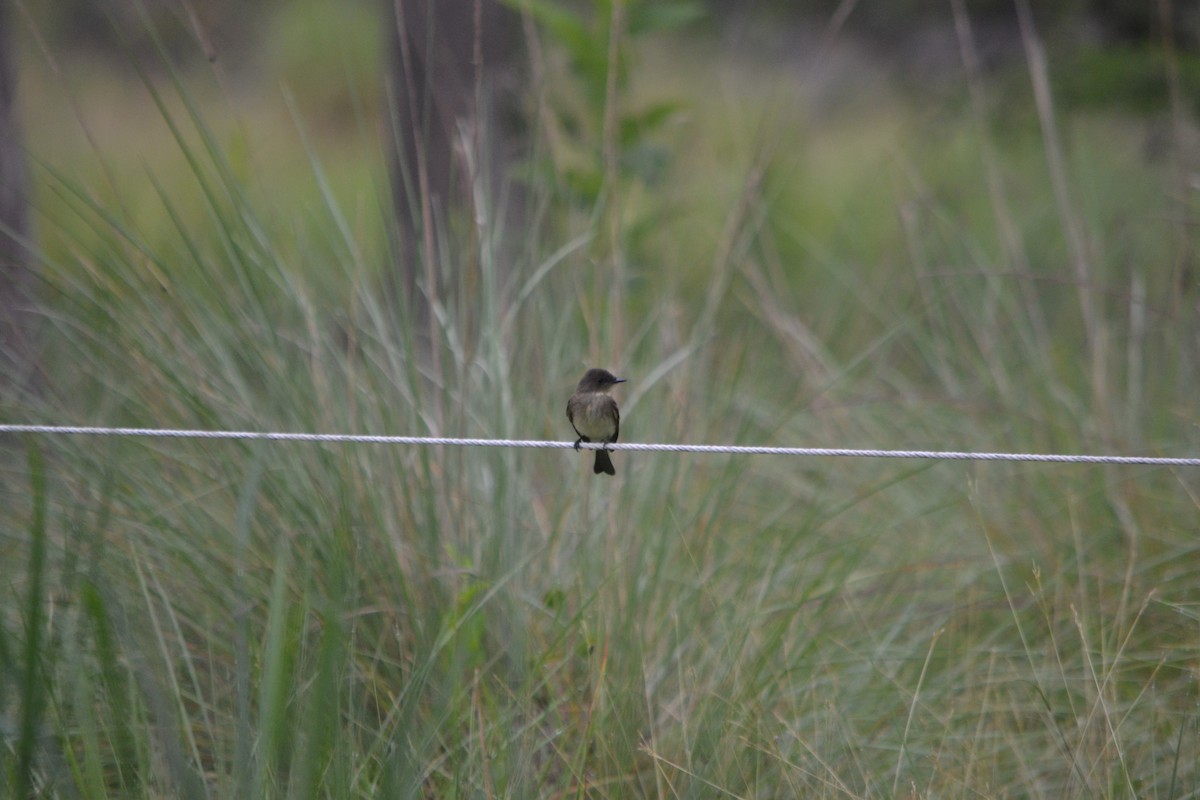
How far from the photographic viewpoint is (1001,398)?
14.6 ft

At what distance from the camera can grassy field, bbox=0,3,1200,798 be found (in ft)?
8.07

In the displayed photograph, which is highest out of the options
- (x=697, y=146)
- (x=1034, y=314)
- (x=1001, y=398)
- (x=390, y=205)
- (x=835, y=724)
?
(x=697, y=146)

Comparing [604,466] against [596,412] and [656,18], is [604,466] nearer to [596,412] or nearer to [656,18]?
[596,412]

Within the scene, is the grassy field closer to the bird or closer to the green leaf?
the bird

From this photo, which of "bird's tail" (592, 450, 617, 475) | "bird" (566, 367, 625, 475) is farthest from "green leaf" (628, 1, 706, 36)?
"bird's tail" (592, 450, 617, 475)

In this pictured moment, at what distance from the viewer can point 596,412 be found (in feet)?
11.2

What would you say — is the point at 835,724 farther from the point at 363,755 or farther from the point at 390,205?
the point at 390,205

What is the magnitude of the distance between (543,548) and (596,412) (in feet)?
1.58

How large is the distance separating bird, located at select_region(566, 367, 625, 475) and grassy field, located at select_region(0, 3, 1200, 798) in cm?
9

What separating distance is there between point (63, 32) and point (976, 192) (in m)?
13.0

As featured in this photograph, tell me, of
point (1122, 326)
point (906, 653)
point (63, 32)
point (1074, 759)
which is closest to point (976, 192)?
point (1122, 326)

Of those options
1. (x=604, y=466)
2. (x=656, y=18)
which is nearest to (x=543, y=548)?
(x=604, y=466)

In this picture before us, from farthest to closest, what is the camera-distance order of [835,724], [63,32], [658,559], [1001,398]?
1. [63,32]
2. [1001,398]
3. [658,559]
4. [835,724]

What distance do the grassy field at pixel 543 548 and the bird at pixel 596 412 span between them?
90 mm
